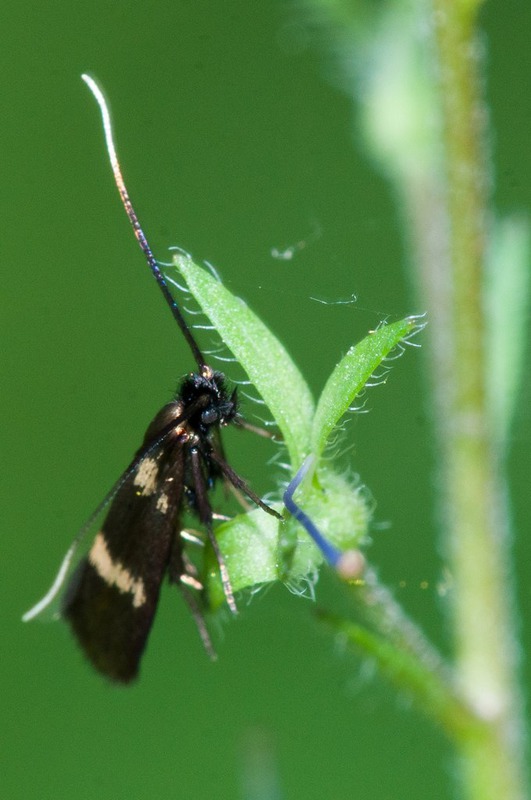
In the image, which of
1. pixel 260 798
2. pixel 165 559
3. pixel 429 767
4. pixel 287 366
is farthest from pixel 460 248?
pixel 429 767

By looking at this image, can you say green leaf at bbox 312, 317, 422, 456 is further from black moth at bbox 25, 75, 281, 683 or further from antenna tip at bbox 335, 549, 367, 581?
black moth at bbox 25, 75, 281, 683

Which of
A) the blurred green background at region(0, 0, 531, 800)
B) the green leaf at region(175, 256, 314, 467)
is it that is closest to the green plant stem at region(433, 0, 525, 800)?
the green leaf at region(175, 256, 314, 467)

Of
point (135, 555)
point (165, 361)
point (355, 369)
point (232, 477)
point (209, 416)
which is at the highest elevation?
point (355, 369)

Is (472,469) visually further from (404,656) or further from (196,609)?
(196,609)

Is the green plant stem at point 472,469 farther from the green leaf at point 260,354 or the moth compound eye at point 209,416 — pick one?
the moth compound eye at point 209,416

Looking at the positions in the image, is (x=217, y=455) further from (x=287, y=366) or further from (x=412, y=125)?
(x=412, y=125)

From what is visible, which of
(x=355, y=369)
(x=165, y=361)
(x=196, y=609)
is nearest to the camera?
(x=355, y=369)

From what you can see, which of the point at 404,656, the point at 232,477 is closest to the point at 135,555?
the point at 232,477
